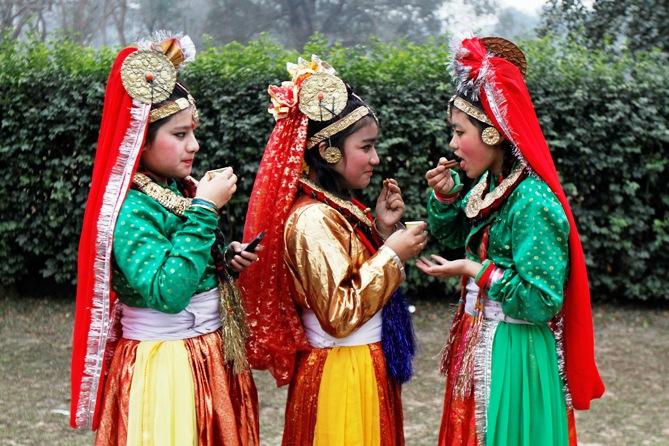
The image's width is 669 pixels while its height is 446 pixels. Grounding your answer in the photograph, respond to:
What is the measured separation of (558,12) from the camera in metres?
11.0

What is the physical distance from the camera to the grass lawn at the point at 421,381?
469cm

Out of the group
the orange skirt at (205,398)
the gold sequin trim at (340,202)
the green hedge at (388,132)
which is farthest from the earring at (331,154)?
the green hedge at (388,132)

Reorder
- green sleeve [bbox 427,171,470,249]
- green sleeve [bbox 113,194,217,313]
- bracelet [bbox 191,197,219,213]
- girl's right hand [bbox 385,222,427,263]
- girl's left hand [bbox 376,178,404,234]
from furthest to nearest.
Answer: green sleeve [bbox 427,171,470,249] < girl's left hand [bbox 376,178,404,234] < girl's right hand [bbox 385,222,427,263] < bracelet [bbox 191,197,219,213] < green sleeve [bbox 113,194,217,313]

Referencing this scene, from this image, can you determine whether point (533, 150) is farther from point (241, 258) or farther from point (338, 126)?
point (241, 258)

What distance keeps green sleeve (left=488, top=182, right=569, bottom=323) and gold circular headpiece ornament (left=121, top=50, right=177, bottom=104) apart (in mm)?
1240

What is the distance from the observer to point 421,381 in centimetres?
569

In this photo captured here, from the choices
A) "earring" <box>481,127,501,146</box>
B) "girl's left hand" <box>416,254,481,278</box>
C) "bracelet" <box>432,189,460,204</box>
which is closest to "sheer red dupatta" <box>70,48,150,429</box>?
"girl's left hand" <box>416,254,481,278</box>

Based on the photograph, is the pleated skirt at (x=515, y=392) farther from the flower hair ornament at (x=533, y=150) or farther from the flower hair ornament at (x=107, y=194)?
the flower hair ornament at (x=107, y=194)

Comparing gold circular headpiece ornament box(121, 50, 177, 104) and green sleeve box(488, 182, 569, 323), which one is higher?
gold circular headpiece ornament box(121, 50, 177, 104)

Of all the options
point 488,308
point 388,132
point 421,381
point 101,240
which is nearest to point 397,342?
point 488,308

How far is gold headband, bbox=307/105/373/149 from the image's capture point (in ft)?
9.24

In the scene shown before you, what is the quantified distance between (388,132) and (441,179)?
4.04 metres

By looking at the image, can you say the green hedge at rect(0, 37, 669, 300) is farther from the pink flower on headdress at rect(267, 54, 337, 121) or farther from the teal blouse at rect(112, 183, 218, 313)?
the teal blouse at rect(112, 183, 218, 313)

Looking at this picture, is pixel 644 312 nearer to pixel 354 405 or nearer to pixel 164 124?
pixel 354 405
